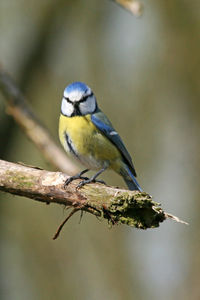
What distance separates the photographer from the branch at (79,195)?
262cm

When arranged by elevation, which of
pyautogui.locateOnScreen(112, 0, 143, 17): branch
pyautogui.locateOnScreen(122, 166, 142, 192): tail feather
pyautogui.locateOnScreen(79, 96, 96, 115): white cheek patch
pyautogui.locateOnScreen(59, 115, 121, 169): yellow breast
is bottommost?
pyautogui.locateOnScreen(122, 166, 142, 192): tail feather

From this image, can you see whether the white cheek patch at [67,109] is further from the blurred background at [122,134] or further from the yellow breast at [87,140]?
the blurred background at [122,134]

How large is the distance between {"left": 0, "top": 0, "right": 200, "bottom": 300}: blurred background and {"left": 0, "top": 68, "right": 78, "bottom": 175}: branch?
1766 mm

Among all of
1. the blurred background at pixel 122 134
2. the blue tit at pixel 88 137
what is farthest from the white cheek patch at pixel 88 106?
the blurred background at pixel 122 134

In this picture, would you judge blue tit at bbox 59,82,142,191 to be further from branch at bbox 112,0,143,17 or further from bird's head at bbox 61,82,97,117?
branch at bbox 112,0,143,17

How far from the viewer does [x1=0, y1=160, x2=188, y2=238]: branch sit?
2623mm

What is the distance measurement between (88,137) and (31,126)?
0.72m

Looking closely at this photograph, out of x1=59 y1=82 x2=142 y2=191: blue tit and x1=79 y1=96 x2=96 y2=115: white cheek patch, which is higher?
x1=79 y1=96 x2=96 y2=115: white cheek patch

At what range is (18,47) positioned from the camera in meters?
6.34

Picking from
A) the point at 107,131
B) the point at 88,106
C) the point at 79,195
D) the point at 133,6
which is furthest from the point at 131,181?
the point at 133,6

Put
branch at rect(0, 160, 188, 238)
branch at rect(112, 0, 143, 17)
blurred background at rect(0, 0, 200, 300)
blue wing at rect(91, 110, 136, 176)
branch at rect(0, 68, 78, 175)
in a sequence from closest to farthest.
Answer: branch at rect(0, 160, 188, 238)
branch at rect(112, 0, 143, 17)
blue wing at rect(91, 110, 136, 176)
branch at rect(0, 68, 78, 175)
blurred background at rect(0, 0, 200, 300)

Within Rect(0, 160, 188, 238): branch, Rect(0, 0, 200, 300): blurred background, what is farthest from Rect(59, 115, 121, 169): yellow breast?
Rect(0, 0, 200, 300): blurred background

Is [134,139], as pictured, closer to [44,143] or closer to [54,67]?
[54,67]

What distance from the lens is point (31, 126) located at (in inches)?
166
